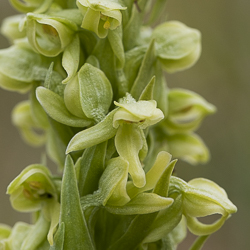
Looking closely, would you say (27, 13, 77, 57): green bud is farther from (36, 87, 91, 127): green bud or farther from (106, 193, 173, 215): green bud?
(106, 193, 173, 215): green bud

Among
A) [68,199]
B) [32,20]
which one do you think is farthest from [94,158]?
[32,20]

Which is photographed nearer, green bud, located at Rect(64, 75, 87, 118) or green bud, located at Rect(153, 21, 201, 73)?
green bud, located at Rect(64, 75, 87, 118)

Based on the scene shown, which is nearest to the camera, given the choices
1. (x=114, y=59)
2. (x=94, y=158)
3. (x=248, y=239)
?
(x=94, y=158)

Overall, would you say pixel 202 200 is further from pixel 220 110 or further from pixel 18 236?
pixel 220 110

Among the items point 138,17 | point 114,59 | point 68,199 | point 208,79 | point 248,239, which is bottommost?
point 248,239

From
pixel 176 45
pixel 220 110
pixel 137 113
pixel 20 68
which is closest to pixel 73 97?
pixel 137 113

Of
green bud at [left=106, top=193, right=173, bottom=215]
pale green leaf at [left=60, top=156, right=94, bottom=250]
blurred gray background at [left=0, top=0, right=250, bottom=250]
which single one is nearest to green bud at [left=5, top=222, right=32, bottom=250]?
pale green leaf at [left=60, top=156, right=94, bottom=250]

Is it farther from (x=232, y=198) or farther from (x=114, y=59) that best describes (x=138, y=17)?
(x=232, y=198)
